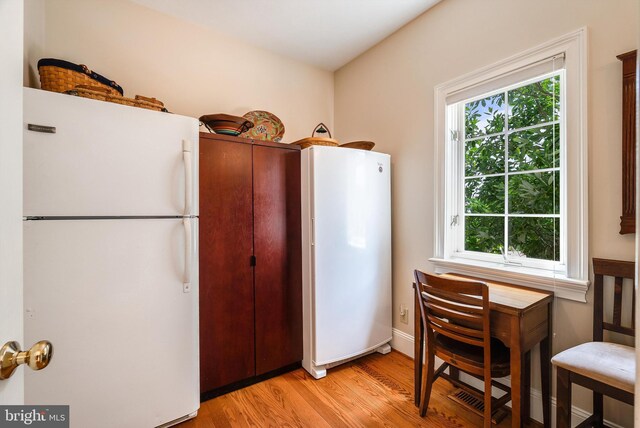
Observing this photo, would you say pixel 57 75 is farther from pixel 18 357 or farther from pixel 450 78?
pixel 450 78

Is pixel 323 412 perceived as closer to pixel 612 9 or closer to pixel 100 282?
pixel 100 282

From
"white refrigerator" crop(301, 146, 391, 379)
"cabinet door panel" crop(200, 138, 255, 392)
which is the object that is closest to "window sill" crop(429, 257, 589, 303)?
"white refrigerator" crop(301, 146, 391, 379)

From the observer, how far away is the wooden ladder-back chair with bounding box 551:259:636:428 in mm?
1082

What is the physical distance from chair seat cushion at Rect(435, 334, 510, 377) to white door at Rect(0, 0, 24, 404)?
1.66 meters

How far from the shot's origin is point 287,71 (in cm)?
281

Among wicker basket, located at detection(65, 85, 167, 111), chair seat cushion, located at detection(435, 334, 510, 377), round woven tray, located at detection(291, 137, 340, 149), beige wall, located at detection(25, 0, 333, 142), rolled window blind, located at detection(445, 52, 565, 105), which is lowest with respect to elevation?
chair seat cushion, located at detection(435, 334, 510, 377)

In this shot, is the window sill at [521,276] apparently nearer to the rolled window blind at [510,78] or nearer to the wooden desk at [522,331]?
the wooden desk at [522,331]

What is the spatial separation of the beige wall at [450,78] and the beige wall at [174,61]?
1.85 ft

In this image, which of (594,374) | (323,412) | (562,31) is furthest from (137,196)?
(562,31)

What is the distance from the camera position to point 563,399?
3.99 ft

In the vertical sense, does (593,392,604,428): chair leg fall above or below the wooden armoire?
below

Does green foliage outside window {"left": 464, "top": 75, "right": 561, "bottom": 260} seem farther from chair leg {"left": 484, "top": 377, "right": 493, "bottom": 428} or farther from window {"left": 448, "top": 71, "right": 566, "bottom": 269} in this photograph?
chair leg {"left": 484, "top": 377, "right": 493, "bottom": 428}

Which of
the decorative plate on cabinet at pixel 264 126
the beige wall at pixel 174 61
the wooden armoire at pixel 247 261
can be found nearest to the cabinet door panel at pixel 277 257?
the wooden armoire at pixel 247 261

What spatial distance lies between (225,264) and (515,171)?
1.96 m
